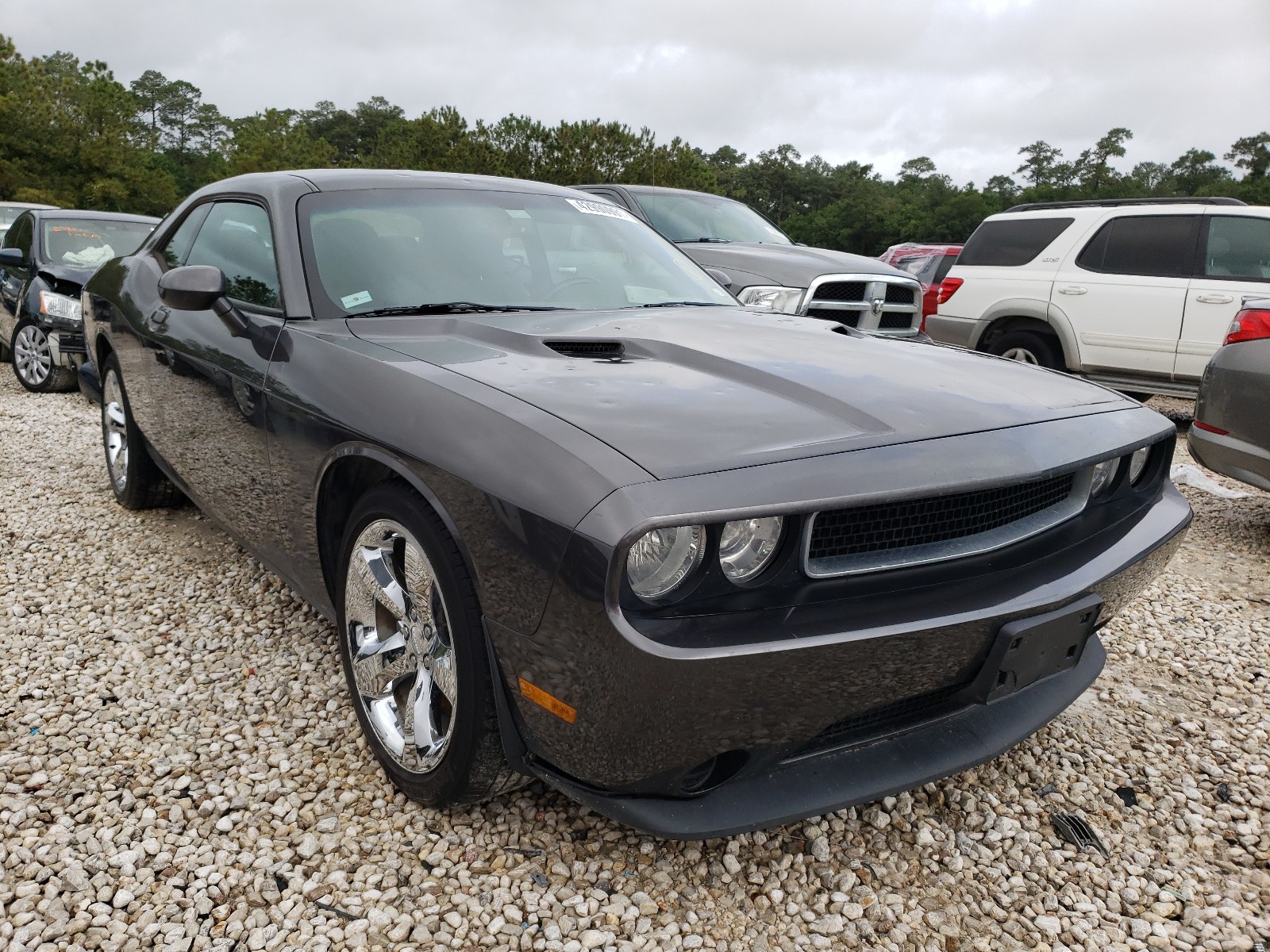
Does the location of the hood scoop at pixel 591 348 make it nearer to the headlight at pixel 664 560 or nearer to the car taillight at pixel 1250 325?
the headlight at pixel 664 560

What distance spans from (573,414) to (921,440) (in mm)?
679

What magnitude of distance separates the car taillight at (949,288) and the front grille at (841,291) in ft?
6.71

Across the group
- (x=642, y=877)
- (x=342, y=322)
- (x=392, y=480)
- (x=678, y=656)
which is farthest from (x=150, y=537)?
(x=678, y=656)

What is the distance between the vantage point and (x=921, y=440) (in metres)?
1.77

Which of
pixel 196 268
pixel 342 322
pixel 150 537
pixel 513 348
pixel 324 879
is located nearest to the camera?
pixel 324 879

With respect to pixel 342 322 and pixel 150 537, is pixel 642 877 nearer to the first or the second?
pixel 342 322

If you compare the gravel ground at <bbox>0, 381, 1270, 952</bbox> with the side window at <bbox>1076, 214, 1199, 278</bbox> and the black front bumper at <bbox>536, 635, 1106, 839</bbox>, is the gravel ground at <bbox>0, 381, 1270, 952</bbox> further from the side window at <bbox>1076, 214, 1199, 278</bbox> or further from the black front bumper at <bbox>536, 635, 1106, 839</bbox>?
the side window at <bbox>1076, 214, 1199, 278</bbox>

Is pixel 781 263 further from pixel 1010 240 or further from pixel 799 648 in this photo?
pixel 799 648

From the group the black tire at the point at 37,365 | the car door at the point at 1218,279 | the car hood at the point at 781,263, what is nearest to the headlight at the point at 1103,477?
the car hood at the point at 781,263

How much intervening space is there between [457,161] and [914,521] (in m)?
35.7

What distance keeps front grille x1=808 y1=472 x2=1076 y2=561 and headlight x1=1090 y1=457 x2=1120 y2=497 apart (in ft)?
1.43

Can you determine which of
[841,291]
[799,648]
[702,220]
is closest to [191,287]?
[799,648]

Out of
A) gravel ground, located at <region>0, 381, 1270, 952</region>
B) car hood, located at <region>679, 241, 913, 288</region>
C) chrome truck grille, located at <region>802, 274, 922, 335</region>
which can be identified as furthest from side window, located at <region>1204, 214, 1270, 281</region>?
gravel ground, located at <region>0, 381, 1270, 952</region>

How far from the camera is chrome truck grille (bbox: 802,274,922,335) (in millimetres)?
6375
